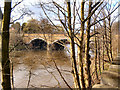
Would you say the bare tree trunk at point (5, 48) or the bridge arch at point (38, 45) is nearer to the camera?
the bare tree trunk at point (5, 48)

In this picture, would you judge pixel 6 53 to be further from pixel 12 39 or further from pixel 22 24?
pixel 22 24

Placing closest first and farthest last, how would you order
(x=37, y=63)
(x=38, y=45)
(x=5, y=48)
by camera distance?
(x=5, y=48), (x=37, y=63), (x=38, y=45)

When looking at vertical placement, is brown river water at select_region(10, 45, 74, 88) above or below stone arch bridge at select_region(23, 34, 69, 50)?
below

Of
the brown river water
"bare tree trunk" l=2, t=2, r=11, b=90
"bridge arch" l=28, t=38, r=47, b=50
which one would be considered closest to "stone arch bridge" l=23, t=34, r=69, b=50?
"bridge arch" l=28, t=38, r=47, b=50

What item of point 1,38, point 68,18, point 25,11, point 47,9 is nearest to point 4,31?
point 1,38

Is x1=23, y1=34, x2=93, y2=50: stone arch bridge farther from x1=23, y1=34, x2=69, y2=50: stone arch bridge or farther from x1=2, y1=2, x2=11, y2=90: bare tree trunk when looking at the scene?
x1=2, y1=2, x2=11, y2=90: bare tree trunk

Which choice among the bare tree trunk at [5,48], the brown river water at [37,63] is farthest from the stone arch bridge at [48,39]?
the bare tree trunk at [5,48]

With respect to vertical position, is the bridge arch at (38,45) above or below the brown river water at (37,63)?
above

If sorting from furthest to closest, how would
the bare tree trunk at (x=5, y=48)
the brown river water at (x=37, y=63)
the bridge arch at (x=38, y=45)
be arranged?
the bridge arch at (x=38, y=45) < the brown river water at (x=37, y=63) < the bare tree trunk at (x=5, y=48)

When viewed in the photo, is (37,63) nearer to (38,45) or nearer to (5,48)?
(38,45)

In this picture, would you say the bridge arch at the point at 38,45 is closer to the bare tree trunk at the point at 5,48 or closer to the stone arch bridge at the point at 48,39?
the stone arch bridge at the point at 48,39

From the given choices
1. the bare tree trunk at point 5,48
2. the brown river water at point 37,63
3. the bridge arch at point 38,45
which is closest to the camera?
the bare tree trunk at point 5,48

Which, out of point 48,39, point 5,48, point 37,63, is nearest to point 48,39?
point 48,39

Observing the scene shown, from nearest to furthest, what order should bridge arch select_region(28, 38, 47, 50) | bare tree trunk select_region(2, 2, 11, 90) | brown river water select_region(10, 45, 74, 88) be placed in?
bare tree trunk select_region(2, 2, 11, 90) < brown river water select_region(10, 45, 74, 88) < bridge arch select_region(28, 38, 47, 50)
